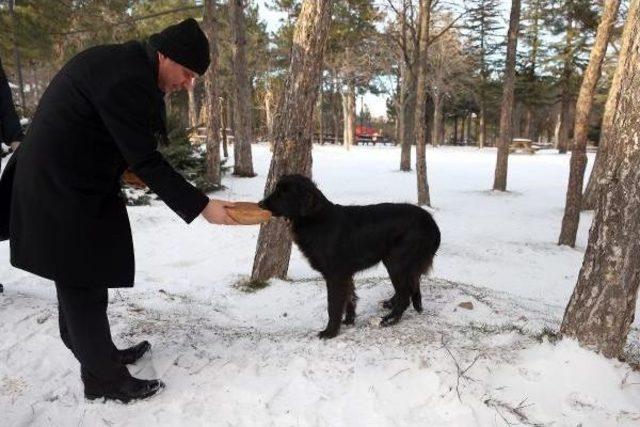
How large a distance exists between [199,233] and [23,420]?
22.5ft

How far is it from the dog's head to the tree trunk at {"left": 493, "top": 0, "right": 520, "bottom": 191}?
14567 mm

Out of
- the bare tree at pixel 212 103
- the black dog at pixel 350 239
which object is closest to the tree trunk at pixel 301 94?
the black dog at pixel 350 239

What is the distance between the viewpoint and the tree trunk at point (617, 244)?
298 cm

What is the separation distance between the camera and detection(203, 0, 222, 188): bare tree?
13.4 metres

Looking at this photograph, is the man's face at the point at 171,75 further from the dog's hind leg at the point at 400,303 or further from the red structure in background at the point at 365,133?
the red structure in background at the point at 365,133

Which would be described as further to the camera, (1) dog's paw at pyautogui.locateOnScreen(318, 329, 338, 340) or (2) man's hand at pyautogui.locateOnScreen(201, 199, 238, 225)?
(1) dog's paw at pyautogui.locateOnScreen(318, 329, 338, 340)

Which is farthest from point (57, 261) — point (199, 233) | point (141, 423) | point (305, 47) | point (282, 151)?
point (199, 233)

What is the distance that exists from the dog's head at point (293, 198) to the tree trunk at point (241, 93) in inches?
512

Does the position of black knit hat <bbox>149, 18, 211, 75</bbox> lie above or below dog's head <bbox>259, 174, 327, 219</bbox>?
above

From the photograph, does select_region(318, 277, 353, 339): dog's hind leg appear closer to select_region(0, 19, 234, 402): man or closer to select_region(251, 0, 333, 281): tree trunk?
select_region(0, 19, 234, 402): man

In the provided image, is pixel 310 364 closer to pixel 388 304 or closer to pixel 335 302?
pixel 335 302

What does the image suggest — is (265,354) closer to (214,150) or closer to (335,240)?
(335,240)

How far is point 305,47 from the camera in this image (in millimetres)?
5629

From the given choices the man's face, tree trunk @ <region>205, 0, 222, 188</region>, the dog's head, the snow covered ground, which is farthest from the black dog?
tree trunk @ <region>205, 0, 222, 188</region>
